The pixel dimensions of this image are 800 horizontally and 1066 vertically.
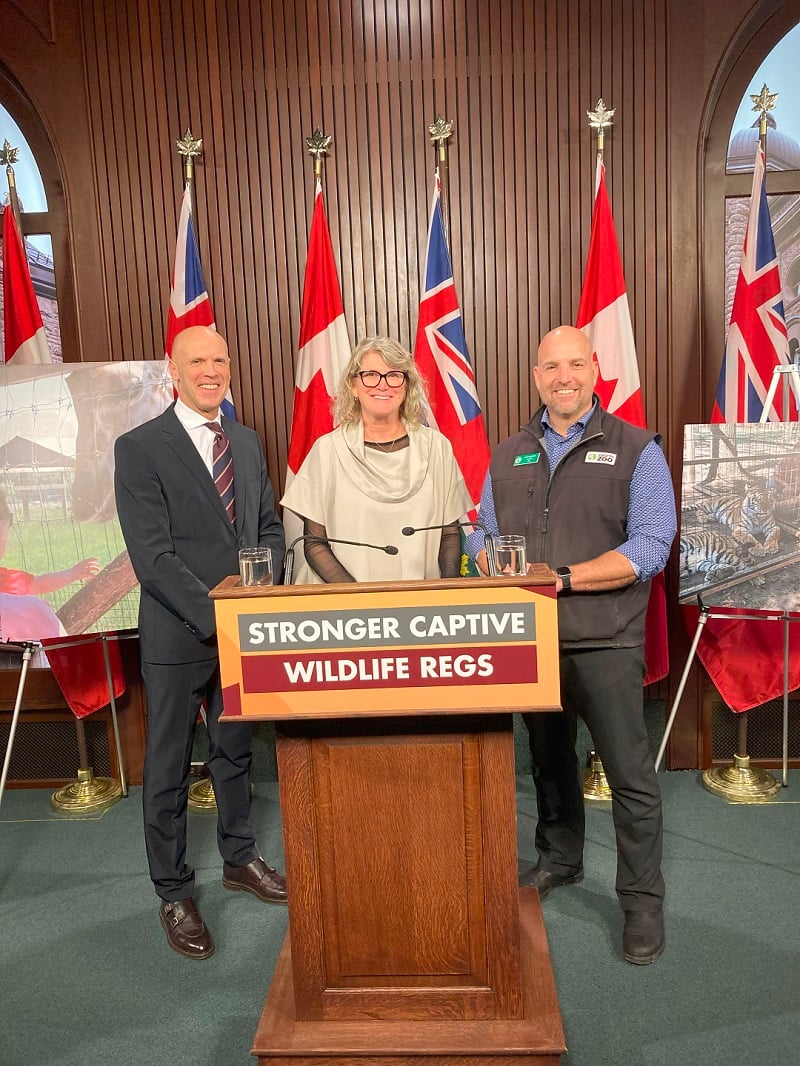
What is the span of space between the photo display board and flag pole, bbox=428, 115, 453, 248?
1295 mm

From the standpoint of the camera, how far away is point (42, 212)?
3457mm

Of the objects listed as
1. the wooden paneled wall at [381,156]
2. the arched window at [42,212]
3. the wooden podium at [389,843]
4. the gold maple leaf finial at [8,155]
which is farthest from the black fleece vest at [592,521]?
the gold maple leaf finial at [8,155]

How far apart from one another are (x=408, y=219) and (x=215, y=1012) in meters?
2.77

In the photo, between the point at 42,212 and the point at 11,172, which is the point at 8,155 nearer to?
the point at 11,172

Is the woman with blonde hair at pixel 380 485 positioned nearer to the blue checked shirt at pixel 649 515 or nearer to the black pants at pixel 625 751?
the blue checked shirt at pixel 649 515

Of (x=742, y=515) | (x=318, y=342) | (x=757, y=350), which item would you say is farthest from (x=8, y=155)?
Result: (x=742, y=515)

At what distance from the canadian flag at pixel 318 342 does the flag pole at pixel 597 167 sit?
1062 mm

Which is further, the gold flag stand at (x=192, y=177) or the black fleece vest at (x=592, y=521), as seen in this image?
the gold flag stand at (x=192, y=177)

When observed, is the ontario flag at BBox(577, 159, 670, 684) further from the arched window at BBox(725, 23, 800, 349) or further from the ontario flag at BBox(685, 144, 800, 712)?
the arched window at BBox(725, 23, 800, 349)

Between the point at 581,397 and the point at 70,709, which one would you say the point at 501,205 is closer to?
the point at 581,397

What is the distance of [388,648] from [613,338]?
2040 millimetres

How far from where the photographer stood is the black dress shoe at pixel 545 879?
2.50 meters

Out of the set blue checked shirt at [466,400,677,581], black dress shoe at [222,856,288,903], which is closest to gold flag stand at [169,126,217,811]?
black dress shoe at [222,856,288,903]

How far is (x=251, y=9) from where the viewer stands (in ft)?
10.5
